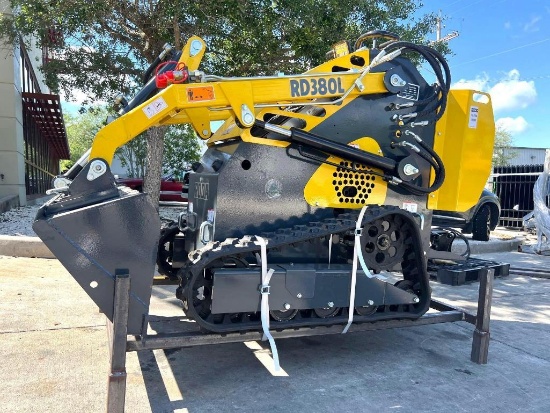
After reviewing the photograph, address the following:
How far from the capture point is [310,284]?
3.54 m

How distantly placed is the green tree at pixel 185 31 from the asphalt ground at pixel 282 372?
5245mm

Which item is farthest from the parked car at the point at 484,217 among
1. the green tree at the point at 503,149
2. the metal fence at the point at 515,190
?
the green tree at the point at 503,149

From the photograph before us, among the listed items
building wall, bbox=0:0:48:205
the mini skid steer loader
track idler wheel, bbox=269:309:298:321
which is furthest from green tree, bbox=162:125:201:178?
track idler wheel, bbox=269:309:298:321

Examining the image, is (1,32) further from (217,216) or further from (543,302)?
(543,302)

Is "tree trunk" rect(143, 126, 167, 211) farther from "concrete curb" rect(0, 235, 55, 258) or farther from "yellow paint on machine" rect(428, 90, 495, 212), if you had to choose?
"yellow paint on machine" rect(428, 90, 495, 212)

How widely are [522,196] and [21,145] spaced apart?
619 inches

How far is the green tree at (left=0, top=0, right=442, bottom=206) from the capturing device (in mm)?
8297

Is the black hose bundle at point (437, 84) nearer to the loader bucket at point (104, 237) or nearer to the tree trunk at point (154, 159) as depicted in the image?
the loader bucket at point (104, 237)

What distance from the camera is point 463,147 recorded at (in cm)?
431

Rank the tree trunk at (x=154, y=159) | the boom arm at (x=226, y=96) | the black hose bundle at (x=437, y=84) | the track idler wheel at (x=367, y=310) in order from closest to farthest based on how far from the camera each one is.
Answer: the boom arm at (x=226, y=96) < the track idler wheel at (x=367, y=310) < the black hose bundle at (x=437, y=84) < the tree trunk at (x=154, y=159)

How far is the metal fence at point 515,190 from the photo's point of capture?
585 inches

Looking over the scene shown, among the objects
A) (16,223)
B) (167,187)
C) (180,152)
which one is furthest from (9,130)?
(180,152)

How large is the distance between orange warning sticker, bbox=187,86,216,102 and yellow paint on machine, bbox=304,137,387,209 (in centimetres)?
106

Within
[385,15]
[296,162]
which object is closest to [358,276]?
[296,162]
